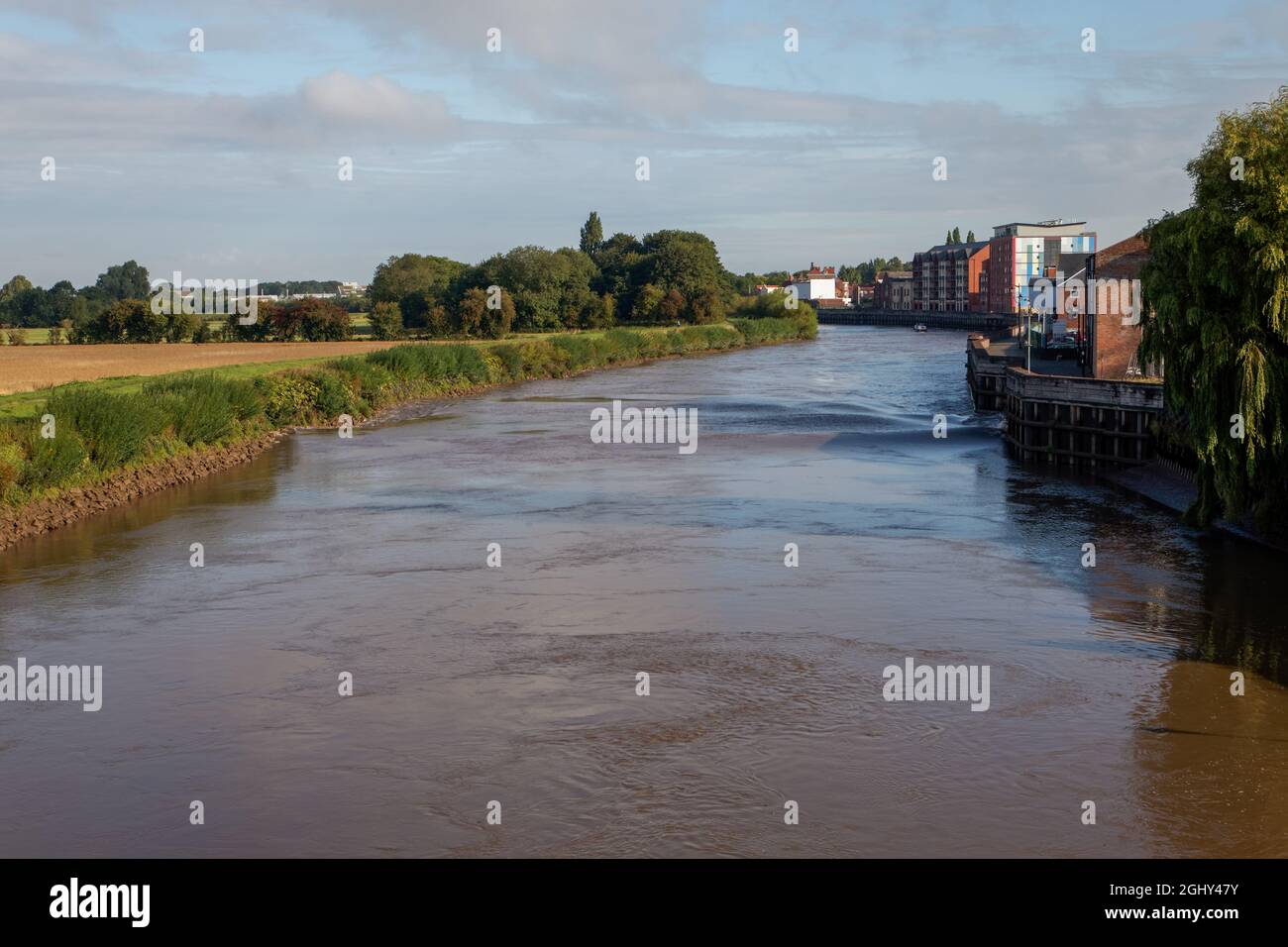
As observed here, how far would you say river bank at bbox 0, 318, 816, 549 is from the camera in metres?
31.6

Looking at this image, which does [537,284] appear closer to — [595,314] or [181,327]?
[595,314]

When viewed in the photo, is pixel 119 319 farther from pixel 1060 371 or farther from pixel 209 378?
pixel 1060 371

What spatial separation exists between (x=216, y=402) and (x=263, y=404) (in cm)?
664

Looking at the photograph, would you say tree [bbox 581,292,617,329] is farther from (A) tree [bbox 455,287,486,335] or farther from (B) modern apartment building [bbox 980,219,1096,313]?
(B) modern apartment building [bbox 980,219,1096,313]

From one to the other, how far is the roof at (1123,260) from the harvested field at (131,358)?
4410 centimetres

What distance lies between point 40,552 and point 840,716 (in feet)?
63.7

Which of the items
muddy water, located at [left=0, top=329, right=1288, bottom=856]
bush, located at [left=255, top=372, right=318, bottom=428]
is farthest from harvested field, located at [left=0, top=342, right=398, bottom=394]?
muddy water, located at [left=0, top=329, right=1288, bottom=856]

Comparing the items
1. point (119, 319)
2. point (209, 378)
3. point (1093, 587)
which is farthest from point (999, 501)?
point (119, 319)

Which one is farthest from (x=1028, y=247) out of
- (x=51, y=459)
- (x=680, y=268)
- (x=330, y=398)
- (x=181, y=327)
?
(x=51, y=459)

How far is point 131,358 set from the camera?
282 ft

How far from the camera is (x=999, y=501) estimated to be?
121ft

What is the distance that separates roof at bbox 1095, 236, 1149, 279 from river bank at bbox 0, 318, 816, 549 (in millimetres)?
32067

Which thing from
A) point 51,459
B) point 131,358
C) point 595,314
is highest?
point 595,314
